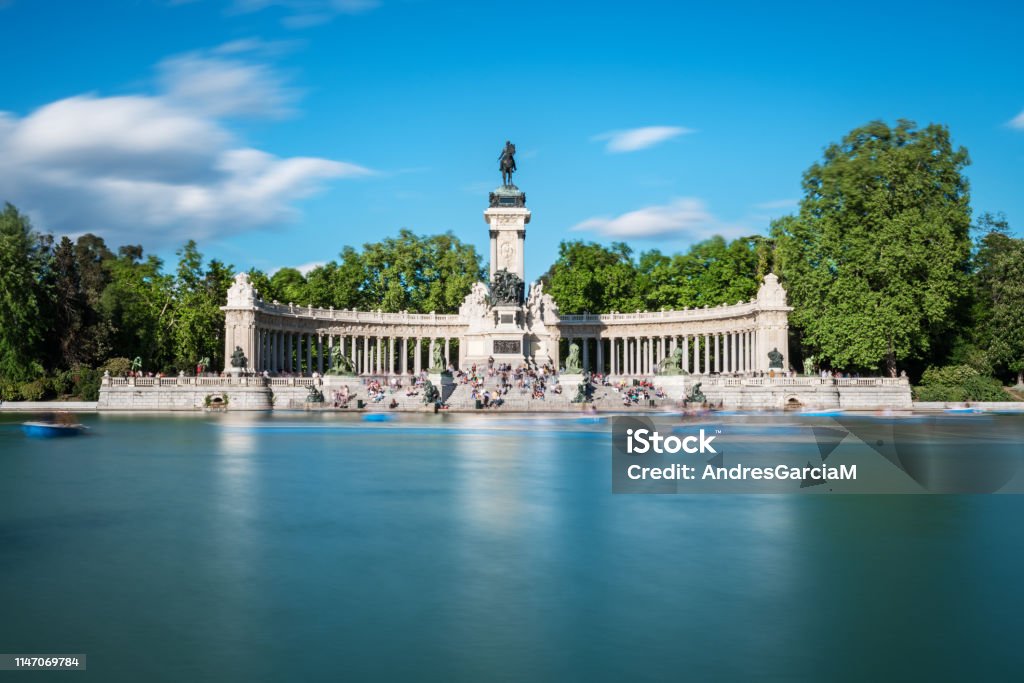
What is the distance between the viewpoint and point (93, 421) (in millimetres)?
49000

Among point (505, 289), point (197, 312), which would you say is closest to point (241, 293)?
point (197, 312)

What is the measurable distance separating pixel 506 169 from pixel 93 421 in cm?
4633

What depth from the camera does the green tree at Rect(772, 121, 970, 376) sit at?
62.7 meters

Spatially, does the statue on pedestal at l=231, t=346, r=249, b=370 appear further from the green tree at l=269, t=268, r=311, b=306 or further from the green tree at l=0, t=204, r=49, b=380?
the green tree at l=269, t=268, r=311, b=306

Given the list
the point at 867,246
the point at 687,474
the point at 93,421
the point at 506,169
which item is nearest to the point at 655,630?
the point at 687,474

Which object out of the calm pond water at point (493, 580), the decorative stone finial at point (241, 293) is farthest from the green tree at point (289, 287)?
the calm pond water at point (493, 580)

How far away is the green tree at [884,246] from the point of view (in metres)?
62.7

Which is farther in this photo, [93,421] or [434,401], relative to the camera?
[434,401]

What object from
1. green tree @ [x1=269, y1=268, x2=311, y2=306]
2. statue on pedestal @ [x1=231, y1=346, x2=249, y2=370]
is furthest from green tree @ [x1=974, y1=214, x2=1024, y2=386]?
green tree @ [x1=269, y1=268, x2=311, y2=306]

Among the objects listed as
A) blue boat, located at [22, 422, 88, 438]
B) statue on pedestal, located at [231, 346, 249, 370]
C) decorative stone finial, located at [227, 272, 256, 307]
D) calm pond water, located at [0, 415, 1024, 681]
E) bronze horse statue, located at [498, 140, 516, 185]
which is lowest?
calm pond water, located at [0, 415, 1024, 681]

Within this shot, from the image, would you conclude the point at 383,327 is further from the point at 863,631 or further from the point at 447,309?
the point at 863,631

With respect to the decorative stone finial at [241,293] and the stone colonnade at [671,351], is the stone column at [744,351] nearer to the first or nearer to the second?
the stone colonnade at [671,351]

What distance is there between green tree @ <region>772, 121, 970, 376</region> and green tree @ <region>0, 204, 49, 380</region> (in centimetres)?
5652

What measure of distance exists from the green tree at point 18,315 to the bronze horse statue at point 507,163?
3993 centimetres
